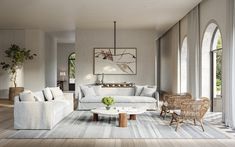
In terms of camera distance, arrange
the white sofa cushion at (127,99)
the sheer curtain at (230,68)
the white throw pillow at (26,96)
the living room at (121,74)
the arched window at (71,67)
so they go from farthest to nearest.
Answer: the arched window at (71,67), the white sofa cushion at (127,99), the sheer curtain at (230,68), the white throw pillow at (26,96), the living room at (121,74)

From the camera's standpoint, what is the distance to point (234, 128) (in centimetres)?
691

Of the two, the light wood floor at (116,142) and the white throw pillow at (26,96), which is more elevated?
the white throw pillow at (26,96)

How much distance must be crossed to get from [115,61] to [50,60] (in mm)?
4984

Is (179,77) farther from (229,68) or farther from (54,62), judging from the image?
(54,62)

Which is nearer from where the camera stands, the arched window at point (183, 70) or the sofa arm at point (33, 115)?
the sofa arm at point (33, 115)

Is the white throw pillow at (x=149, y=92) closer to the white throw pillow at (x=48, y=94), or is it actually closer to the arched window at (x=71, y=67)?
the white throw pillow at (x=48, y=94)

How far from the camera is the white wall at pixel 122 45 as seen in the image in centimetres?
1416

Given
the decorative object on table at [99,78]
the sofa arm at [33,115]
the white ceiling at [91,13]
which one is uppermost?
the white ceiling at [91,13]

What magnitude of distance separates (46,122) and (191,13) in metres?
6.64

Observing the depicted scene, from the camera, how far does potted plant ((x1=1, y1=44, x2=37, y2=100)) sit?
1371 cm

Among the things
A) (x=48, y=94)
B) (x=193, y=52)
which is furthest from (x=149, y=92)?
(x=48, y=94)

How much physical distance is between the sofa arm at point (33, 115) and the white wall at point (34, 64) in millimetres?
8464

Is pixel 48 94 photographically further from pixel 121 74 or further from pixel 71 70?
pixel 71 70

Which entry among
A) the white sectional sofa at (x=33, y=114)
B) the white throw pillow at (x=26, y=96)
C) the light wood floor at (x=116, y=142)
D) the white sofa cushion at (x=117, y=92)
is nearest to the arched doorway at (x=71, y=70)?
the white sofa cushion at (x=117, y=92)
